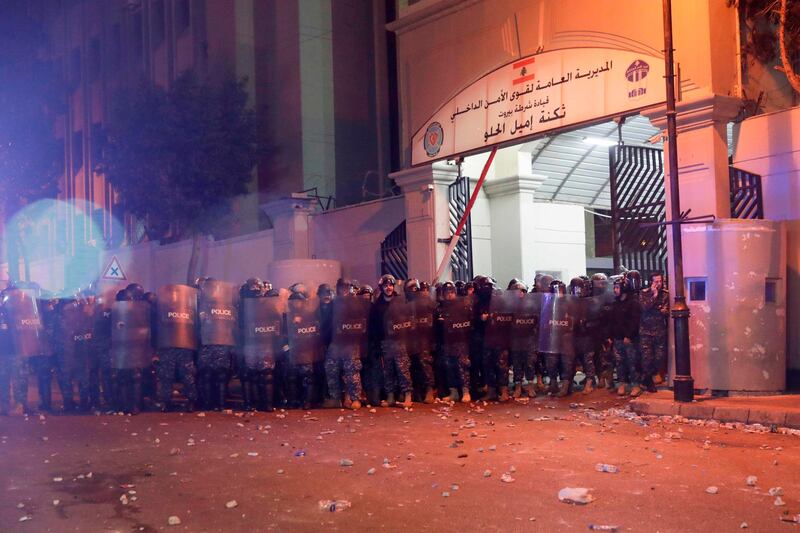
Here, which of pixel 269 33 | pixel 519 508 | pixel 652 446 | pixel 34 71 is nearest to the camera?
pixel 519 508

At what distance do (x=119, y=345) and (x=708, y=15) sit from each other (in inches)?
406

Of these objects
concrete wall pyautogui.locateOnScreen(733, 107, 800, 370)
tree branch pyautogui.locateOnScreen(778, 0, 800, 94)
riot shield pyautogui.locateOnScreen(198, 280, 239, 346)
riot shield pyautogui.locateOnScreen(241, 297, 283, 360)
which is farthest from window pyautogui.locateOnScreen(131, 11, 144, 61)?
tree branch pyautogui.locateOnScreen(778, 0, 800, 94)

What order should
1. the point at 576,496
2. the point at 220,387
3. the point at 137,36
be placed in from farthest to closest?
the point at 137,36
the point at 220,387
the point at 576,496

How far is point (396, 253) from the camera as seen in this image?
2033cm

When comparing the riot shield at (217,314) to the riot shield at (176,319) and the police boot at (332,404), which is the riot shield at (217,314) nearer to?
→ the riot shield at (176,319)

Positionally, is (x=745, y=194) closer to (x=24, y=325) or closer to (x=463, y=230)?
(x=463, y=230)

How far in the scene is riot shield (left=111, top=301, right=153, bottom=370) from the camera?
1309 cm

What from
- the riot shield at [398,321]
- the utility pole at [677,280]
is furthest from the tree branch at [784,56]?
the riot shield at [398,321]

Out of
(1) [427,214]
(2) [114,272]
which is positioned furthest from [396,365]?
(2) [114,272]

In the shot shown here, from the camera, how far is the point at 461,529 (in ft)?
18.9

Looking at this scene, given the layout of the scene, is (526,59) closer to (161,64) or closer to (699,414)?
(699,414)

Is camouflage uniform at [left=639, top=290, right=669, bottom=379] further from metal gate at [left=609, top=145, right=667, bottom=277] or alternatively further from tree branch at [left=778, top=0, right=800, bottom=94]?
tree branch at [left=778, top=0, right=800, bottom=94]

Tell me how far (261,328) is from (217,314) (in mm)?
682

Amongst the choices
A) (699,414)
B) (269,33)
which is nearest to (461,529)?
(699,414)
